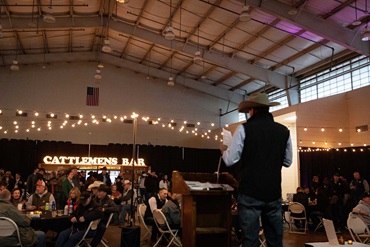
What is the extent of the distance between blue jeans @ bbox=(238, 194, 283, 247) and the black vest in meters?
0.05

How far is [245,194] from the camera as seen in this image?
227 cm

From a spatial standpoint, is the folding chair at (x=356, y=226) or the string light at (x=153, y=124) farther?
the string light at (x=153, y=124)

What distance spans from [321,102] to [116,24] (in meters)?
7.97

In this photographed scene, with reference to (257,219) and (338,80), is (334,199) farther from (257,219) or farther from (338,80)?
(257,219)

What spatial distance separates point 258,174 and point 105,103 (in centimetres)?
1637

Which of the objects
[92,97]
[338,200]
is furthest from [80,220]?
[92,97]

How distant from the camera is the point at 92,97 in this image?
17734 millimetres

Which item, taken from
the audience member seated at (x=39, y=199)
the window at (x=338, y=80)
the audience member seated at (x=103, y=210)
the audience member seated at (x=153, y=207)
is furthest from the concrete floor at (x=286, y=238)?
the window at (x=338, y=80)

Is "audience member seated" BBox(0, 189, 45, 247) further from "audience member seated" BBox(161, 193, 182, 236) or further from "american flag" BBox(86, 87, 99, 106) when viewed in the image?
"american flag" BBox(86, 87, 99, 106)

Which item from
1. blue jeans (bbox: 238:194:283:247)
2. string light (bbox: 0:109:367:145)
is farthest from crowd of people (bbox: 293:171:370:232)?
blue jeans (bbox: 238:194:283:247)

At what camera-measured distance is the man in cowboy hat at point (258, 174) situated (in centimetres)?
225

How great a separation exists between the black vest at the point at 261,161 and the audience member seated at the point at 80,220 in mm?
3301

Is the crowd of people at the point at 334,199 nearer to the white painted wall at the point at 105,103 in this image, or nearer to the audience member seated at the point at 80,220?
the audience member seated at the point at 80,220

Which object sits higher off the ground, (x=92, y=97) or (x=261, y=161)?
(x=92, y=97)
